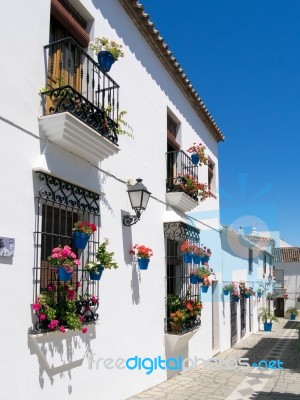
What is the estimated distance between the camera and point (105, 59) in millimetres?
5488

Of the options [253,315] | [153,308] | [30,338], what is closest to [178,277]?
[153,308]

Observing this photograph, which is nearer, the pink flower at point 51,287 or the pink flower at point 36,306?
the pink flower at point 36,306

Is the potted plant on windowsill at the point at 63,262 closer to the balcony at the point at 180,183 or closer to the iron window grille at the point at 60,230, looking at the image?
the iron window grille at the point at 60,230

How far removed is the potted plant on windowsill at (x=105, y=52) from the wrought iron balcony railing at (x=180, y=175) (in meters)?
2.91

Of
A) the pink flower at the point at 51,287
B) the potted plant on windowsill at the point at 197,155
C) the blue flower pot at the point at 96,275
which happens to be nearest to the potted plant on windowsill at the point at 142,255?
the blue flower pot at the point at 96,275

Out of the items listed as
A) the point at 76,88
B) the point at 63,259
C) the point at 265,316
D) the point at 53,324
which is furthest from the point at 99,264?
the point at 265,316

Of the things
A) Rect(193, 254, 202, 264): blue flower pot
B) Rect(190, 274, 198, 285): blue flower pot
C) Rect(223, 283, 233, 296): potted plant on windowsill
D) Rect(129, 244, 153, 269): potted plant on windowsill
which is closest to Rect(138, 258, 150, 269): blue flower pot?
Rect(129, 244, 153, 269): potted plant on windowsill

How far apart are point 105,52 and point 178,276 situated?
Result: 16.5ft

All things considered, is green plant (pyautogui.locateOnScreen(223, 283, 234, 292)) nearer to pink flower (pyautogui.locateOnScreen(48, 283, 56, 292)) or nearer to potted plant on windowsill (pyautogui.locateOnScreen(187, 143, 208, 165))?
potted plant on windowsill (pyautogui.locateOnScreen(187, 143, 208, 165))

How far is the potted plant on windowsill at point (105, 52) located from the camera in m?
5.48

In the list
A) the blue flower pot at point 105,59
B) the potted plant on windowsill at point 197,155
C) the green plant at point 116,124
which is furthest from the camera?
the potted plant on windowsill at point 197,155

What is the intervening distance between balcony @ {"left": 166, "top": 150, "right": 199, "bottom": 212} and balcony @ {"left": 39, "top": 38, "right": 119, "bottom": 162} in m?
2.63

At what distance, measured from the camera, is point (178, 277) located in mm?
8484

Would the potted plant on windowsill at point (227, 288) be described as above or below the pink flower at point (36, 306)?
below
